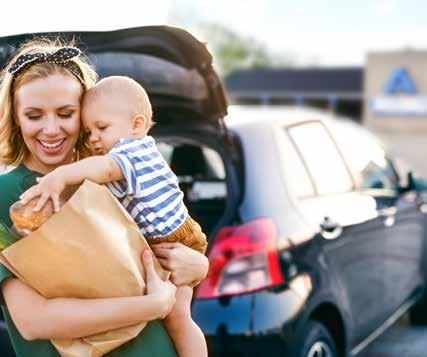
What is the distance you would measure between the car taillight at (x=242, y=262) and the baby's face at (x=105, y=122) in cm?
154

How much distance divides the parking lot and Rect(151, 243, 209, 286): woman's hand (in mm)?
3302

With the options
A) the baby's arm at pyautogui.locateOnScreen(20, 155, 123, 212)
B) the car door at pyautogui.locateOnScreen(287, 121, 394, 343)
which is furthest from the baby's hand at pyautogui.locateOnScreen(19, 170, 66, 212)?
the car door at pyautogui.locateOnScreen(287, 121, 394, 343)

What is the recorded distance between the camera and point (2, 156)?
1.93m

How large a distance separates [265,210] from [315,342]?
28.7 inches

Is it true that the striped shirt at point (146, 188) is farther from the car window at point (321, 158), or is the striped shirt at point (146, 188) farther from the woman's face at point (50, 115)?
the car window at point (321, 158)

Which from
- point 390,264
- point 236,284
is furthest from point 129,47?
point 390,264

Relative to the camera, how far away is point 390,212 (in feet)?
15.6

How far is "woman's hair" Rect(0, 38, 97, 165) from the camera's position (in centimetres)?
180

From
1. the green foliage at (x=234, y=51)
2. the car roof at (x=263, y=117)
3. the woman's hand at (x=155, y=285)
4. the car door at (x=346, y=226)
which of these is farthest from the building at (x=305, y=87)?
the woman's hand at (x=155, y=285)

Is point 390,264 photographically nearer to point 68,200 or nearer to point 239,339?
point 239,339

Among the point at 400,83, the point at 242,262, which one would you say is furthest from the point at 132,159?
the point at 400,83

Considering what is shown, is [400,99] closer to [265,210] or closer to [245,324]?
[265,210]

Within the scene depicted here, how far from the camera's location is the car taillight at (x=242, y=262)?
10.7ft

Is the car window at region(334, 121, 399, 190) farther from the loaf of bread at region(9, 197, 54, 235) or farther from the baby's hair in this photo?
the loaf of bread at region(9, 197, 54, 235)
